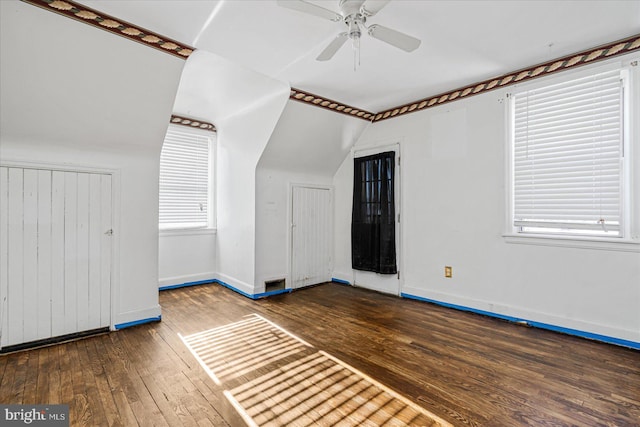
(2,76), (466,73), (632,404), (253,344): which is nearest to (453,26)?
(466,73)

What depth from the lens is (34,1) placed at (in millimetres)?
1903

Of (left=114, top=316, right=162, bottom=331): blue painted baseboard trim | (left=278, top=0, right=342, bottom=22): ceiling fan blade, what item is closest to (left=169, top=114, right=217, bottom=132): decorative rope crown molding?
(left=114, top=316, right=162, bottom=331): blue painted baseboard trim

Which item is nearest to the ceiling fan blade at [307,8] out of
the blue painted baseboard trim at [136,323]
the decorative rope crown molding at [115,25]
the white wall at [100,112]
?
the decorative rope crown molding at [115,25]

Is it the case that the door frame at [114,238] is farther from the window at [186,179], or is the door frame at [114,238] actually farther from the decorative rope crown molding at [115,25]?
the window at [186,179]

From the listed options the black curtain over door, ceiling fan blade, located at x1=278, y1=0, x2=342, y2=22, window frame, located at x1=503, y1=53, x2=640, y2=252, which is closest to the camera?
ceiling fan blade, located at x1=278, y1=0, x2=342, y2=22

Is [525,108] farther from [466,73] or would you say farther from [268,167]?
[268,167]

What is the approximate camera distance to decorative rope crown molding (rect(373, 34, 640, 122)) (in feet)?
8.32

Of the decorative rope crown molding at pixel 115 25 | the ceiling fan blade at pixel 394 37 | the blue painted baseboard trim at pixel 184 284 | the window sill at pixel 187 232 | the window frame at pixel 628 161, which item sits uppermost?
the decorative rope crown molding at pixel 115 25

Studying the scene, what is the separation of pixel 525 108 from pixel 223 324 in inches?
151

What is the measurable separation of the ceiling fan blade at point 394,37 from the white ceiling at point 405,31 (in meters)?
0.27

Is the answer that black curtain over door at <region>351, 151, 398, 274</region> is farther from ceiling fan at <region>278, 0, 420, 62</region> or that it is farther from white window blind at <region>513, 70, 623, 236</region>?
ceiling fan at <region>278, 0, 420, 62</region>

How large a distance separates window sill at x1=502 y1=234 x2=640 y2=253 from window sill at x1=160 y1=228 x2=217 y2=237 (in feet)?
13.3

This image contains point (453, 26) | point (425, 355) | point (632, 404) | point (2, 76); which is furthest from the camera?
point (425, 355)

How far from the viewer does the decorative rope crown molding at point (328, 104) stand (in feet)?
11.5
